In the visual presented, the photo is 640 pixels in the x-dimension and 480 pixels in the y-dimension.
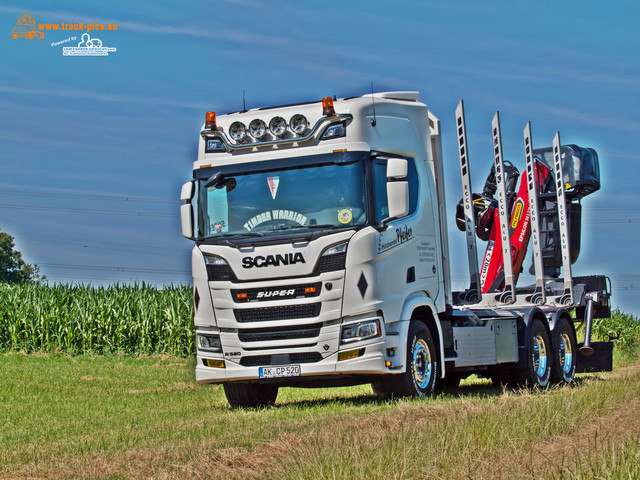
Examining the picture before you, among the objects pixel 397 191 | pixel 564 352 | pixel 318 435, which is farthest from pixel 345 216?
pixel 564 352

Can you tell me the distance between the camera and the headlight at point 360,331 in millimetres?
11953

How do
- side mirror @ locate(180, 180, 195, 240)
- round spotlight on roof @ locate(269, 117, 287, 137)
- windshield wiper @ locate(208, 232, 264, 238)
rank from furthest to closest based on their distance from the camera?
side mirror @ locate(180, 180, 195, 240)
round spotlight on roof @ locate(269, 117, 287, 137)
windshield wiper @ locate(208, 232, 264, 238)

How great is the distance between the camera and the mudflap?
17.6 m

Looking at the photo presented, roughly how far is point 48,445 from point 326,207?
4.50 metres

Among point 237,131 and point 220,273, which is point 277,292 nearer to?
point 220,273

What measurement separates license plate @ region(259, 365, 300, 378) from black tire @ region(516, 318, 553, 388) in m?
4.85

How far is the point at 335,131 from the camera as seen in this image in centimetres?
1240

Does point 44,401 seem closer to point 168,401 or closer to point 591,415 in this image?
point 168,401

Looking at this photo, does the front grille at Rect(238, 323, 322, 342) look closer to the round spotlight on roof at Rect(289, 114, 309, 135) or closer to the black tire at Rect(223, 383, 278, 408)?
the black tire at Rect(223, 383, 278, 408)

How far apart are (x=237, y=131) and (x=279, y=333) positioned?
9.39 feet

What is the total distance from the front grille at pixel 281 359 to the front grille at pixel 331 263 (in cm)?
111

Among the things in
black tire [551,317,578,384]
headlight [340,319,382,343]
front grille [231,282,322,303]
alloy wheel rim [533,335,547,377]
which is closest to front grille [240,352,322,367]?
headlight [340,319,382,343]

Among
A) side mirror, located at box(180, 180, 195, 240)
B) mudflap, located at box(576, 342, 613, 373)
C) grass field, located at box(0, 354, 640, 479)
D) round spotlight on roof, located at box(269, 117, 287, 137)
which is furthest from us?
mudflap, located at box(576, 342, 613, 373)

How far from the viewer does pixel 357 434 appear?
795cm
